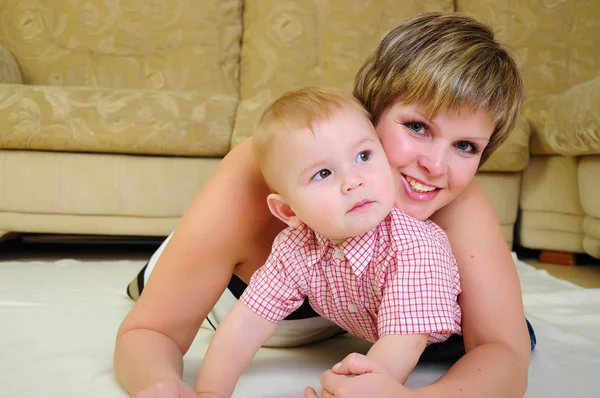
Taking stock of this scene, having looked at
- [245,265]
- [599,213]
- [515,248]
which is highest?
[245,265]

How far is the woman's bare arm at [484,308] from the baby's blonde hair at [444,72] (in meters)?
0.10

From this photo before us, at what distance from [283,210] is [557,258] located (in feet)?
5.43

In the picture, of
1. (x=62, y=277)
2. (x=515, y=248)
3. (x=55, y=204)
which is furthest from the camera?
(x=515, y=248)

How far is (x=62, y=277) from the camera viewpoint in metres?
1.81

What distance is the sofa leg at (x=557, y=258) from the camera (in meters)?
2.21

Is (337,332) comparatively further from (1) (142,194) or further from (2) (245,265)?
(1) (142,194)

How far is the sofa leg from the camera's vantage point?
221cm

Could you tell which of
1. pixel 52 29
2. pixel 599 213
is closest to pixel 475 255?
pixel 599 213

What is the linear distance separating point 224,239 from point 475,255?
1.20ft

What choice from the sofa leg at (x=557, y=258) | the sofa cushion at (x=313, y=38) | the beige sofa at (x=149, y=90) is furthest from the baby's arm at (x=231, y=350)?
the sofa cushion at (x=313, y=38)

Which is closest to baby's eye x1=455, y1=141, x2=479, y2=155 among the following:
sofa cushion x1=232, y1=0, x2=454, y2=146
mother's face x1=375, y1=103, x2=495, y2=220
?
mother's face x1=375, y1=103, x2=495, y2=220

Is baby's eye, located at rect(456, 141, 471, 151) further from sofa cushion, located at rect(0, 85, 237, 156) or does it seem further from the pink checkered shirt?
sofa cushion, located at rect(0, 85, 237, 156)

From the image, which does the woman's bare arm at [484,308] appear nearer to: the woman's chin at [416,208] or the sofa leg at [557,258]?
the woman's chin at [416,208]

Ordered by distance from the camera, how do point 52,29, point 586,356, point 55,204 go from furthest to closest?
point 52,29, point 55,204, point 586,356
